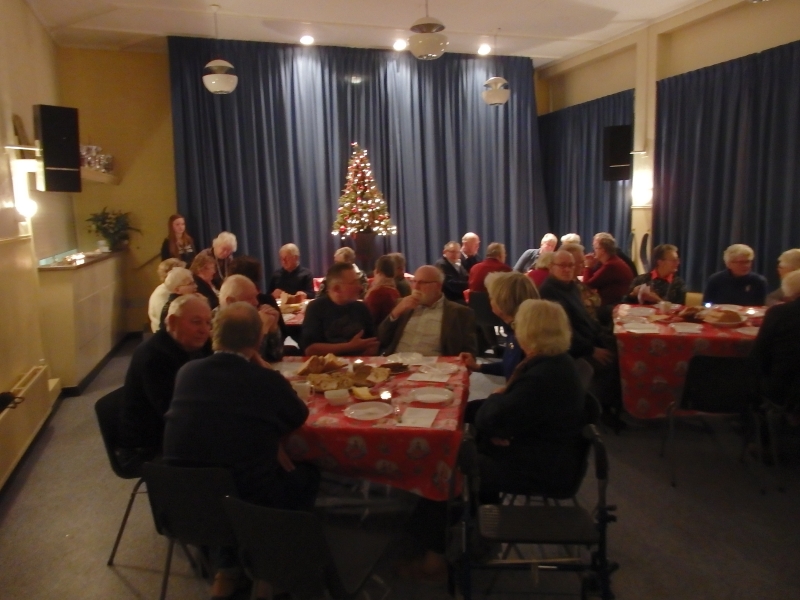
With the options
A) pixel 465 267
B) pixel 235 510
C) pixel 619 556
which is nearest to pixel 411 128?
pixel 465 267

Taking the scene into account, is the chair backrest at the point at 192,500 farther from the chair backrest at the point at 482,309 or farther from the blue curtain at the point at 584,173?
the blue curtain at the point at 584,173

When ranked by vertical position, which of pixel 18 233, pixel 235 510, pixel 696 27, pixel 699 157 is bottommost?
pixel 235 510

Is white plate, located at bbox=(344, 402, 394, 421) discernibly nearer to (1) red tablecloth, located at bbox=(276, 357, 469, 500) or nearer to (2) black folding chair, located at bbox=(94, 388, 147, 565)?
(1) red tablecloth, located at bbox=(276, 357, 469, 500)

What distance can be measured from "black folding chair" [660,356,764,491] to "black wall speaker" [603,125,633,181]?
4575 mm

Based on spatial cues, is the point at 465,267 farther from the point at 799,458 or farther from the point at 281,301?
the point at 799,458

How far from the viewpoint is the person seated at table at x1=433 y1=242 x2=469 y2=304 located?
691cm

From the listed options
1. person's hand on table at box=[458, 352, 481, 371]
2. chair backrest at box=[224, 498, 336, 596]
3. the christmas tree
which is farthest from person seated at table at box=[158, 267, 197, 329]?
the christmas tree

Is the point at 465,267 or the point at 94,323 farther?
the point at 465,267

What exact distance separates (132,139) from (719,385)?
7.44 m

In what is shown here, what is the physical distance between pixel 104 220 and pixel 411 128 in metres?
4.24

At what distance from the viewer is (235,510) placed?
1877mm

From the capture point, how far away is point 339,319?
3.99 metres

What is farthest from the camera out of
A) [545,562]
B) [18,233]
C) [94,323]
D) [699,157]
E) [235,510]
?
[699,157]

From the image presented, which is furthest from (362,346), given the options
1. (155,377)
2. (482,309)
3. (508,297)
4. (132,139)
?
(132,139)
